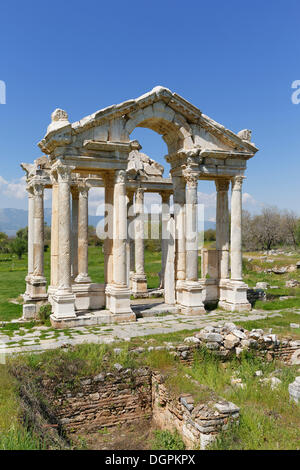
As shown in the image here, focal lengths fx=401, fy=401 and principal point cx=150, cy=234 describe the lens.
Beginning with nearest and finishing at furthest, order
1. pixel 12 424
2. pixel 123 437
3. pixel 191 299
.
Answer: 1. pixel 12 424
2. pixel 123 437
3. pixel 191 299

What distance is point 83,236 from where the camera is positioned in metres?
20.7

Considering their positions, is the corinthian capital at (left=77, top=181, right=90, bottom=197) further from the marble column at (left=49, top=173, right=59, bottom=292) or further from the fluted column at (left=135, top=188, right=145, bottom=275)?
the marble column at (left=49, top=173, right=59, bottom=292)

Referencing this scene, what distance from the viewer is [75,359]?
955 centimetres

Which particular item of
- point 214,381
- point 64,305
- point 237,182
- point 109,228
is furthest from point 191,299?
point 214,381

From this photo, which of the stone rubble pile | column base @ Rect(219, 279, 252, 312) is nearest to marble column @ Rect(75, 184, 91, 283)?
column base @ Rect(219, 279, 252, 312)

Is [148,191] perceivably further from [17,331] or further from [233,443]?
[233,443]

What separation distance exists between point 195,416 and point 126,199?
342 inches

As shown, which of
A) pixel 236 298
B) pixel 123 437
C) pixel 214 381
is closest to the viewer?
pixel 123 437

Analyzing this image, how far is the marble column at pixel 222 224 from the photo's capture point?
687 inches

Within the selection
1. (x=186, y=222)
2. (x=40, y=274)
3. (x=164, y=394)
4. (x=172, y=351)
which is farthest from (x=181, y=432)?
(x=40, y=274)

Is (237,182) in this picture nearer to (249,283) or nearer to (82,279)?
(82,279)

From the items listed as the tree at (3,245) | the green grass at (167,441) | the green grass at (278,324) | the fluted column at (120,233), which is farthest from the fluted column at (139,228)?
the tree at (3,245)

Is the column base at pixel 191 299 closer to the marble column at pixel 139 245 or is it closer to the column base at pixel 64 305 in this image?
the column base at pixel 64 305

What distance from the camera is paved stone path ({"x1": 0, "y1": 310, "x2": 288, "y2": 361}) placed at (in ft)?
36.6
